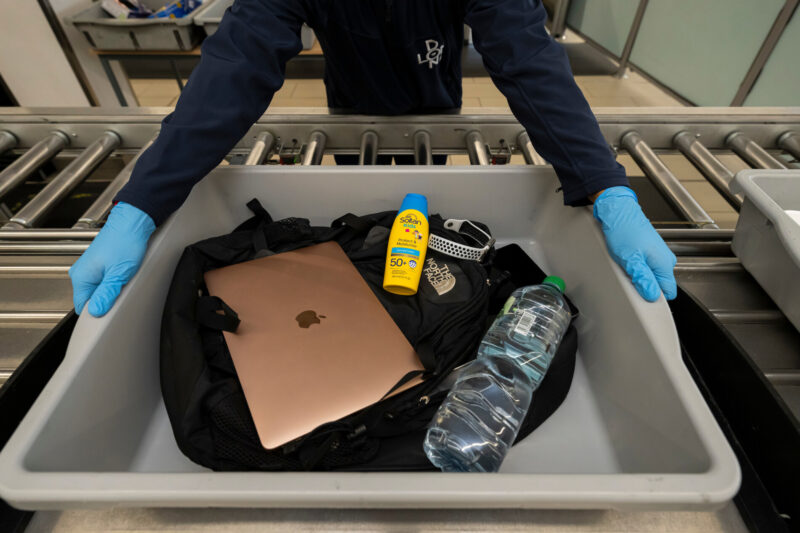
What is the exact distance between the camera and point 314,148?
1152 mm

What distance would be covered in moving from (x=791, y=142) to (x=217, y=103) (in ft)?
5.10

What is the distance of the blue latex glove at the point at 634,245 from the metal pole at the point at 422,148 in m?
0.49

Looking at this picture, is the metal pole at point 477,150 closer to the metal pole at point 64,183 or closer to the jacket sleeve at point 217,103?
the jacket sleeve at point 217,103

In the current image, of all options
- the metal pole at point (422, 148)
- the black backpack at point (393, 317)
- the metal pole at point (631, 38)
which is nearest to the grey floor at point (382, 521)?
the black backpack at point (393, 317)

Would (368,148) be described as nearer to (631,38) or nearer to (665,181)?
(665,181)

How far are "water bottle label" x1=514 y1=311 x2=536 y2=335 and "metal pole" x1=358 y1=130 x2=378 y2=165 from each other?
63 centimetres

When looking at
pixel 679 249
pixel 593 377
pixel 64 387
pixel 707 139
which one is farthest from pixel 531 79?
pixel 64 387

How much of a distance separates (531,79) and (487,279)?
0.44m

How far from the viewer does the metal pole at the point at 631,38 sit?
3.38 metres

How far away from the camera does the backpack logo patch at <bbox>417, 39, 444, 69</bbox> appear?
1.13 meters

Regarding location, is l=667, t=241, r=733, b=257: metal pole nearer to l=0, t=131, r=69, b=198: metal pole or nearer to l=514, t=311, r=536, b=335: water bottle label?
l=514, t=311, r=536, b=335: water bottle label

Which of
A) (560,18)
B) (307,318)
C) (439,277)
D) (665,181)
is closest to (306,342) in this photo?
(307,318)

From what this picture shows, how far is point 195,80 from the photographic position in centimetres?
82

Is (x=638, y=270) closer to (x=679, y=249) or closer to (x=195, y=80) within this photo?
(x=679, y=249)
